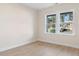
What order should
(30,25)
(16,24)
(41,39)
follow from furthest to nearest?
(41,39), (30,25), (16,24)

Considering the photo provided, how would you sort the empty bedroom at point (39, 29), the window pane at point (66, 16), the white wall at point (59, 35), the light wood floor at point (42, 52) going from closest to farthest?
the light wood floor at point (42, 52)
the empty bedroom at point (39, 29)
the white wall at point (59, 35)
the window pane at point (66, 16)

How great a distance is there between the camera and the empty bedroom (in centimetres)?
338

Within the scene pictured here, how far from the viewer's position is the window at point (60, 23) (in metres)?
3.97

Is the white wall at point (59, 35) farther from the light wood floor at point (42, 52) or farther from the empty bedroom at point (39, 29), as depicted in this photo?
the light wood floor at point (42, 52)

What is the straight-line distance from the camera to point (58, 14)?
4.24 meters

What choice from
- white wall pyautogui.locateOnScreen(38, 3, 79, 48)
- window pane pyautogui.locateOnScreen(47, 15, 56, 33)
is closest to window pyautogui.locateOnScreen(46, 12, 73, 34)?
window pane pyautogui.locateOnScreen(47, 15, 56, 33)

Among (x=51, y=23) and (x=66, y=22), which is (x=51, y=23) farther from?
(x=66, y=22)

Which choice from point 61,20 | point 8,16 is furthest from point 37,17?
point 8,16

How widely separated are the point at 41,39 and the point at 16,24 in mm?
1831

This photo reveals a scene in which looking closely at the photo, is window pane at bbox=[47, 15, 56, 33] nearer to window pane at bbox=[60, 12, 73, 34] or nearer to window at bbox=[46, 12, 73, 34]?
window at bbox=[46, 12, 73, 34]

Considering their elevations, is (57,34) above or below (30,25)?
below

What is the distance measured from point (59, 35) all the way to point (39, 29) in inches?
55.1

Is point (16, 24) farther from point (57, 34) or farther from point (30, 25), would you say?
point (57, 34)

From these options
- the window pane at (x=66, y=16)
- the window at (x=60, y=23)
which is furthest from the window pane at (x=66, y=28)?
the window pane at (x=66, y=16)
